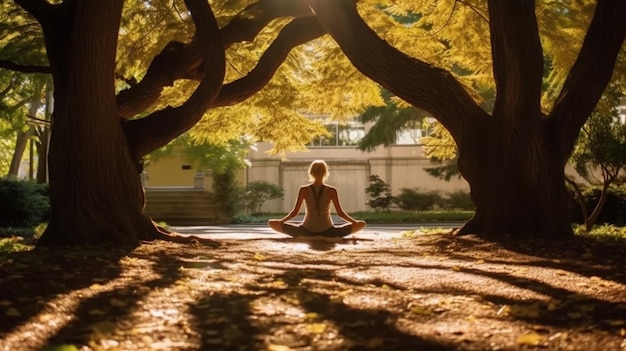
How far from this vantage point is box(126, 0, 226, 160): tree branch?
10.8 m

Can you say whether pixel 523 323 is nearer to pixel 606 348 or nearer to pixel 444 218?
pixel 606 348

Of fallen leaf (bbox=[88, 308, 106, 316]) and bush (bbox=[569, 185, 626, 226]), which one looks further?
bush (bbox=[569, 185, 626, 226])

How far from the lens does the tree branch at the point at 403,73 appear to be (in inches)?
400

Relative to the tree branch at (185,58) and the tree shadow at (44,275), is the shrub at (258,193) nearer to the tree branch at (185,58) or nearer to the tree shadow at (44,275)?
the tree branch at (185,58)

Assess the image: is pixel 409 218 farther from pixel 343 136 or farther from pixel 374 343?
pixel 374 343

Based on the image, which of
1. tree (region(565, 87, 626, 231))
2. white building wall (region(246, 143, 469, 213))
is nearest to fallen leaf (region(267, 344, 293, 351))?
tree (region(565, 87, 626, 231))

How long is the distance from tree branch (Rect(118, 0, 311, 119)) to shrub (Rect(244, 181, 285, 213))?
20.2 metres

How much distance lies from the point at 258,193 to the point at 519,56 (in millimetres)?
24862

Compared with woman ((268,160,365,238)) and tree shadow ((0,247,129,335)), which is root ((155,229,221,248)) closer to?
woman ((268,160,365,238))

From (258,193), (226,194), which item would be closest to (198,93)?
(226,194)

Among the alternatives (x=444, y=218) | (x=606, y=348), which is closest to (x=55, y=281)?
(x=606, y=348)

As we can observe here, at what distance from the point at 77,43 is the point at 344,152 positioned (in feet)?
103

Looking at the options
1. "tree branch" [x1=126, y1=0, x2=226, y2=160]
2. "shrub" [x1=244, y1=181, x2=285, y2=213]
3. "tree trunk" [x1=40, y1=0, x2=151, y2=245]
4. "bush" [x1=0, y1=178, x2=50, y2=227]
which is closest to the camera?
"tree trunk" [x1=40, y1=0, x2=151, y2=245]

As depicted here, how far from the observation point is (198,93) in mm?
10906
